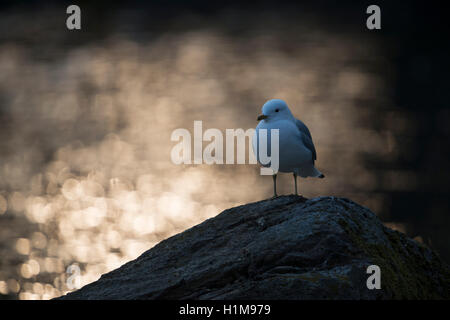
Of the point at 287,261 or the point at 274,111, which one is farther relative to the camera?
the point at 274,111

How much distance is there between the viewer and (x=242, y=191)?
3603 centimetres

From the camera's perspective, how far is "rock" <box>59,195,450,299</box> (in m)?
5.99

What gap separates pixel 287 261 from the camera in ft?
20.8

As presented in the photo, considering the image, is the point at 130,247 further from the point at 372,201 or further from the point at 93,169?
the point at 372,201

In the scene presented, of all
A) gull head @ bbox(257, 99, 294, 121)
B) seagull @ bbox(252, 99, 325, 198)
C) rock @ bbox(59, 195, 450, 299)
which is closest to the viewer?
rock @ bbox(59, 195, 450, 299)

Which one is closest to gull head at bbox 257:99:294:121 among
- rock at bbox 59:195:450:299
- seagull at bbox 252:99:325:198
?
seagull at bbox 252:99:325:198

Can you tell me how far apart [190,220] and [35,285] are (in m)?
9.49

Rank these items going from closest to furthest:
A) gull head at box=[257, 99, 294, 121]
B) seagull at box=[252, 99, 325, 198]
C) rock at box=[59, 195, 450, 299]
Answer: rock at box=[59, 195, 450, 299]
seagull at box=[252, 99, 325, 198]
gull head at box=[257, 99, 294, 121]

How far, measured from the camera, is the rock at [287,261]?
19.7 ft

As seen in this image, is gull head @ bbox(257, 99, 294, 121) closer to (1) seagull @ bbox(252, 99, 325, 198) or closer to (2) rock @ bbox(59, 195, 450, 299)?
(1) seagull @ bbox(252, 99, 325, 198)

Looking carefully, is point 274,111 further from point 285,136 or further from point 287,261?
point 287,261

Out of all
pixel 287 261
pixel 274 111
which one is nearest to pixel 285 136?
pixel 274 111

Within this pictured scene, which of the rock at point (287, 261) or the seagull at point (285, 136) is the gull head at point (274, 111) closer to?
the seagull at point (285, 136)
